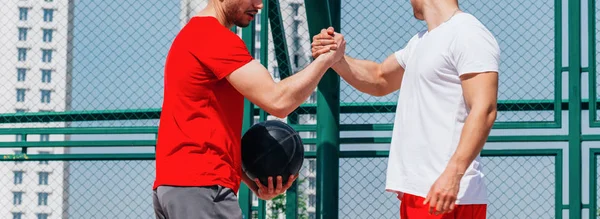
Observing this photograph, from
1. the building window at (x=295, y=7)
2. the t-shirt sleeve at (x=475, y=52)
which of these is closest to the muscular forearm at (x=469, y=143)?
the t-shirt sleeve at (x=475, y=52)

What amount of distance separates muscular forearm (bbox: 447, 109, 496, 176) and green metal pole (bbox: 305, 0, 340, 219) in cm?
271

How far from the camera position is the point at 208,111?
3.93m

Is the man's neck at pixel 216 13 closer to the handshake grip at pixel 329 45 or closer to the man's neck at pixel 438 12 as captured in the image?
the handshake grip at pixel 329 45

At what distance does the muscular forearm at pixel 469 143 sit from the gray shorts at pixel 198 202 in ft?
2.88

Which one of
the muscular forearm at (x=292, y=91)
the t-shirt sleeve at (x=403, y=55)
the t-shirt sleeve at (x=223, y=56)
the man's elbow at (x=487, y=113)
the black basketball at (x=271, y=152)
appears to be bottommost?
the black basketball at (x=271, y=152)

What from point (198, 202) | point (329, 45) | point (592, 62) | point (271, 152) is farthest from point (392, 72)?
point (592, 62)

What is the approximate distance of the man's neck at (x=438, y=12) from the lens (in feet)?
13.8

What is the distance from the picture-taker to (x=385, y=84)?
4895 mm

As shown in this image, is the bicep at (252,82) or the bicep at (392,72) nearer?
the bicep at (252,82)

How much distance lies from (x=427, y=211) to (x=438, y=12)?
0.87m

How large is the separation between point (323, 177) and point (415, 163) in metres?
2.42

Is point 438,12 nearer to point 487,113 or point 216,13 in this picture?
point 487,113

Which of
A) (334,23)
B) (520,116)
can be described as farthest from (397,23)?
(520,116)

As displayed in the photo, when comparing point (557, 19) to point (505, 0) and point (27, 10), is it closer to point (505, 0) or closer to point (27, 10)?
point (505, 0)
